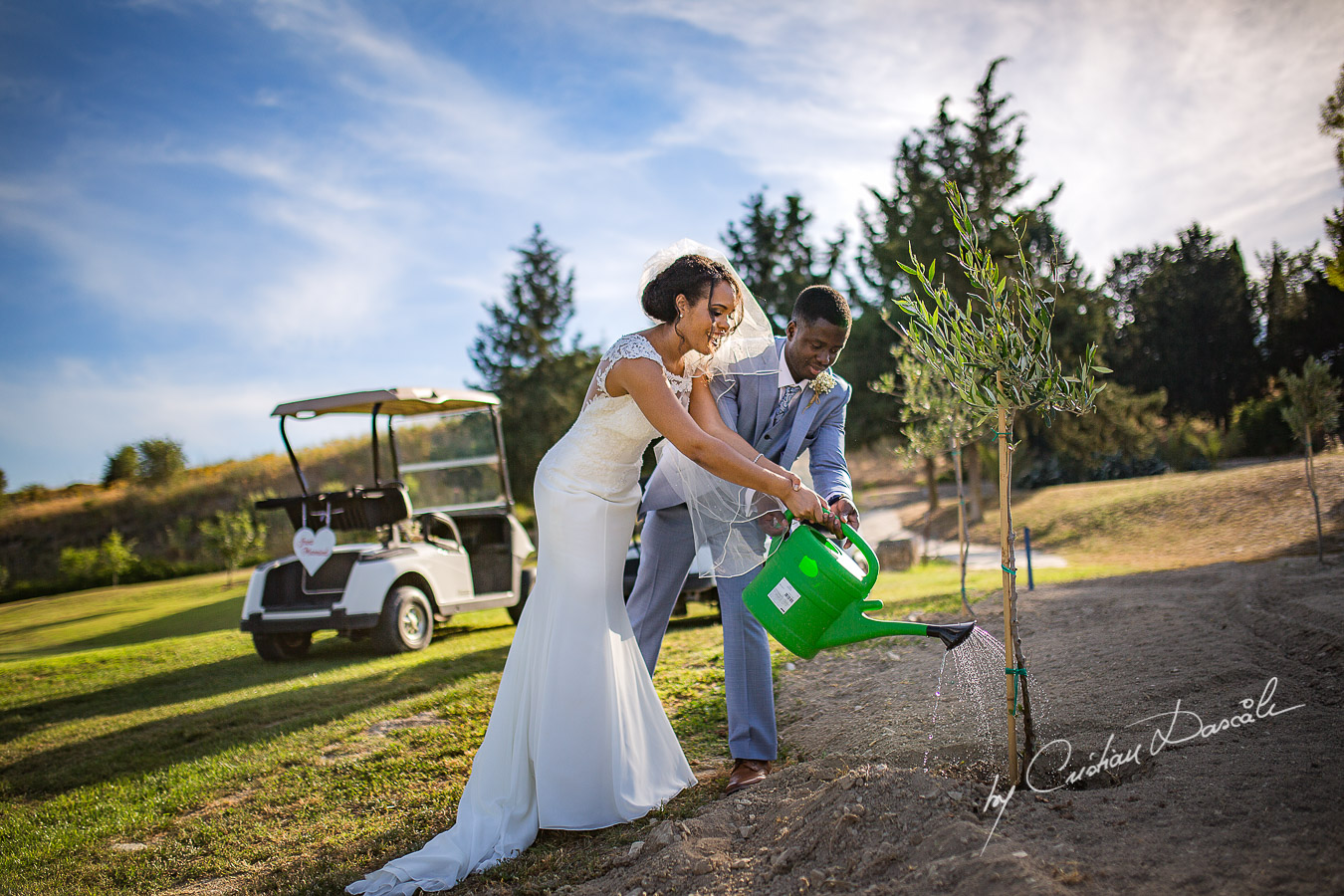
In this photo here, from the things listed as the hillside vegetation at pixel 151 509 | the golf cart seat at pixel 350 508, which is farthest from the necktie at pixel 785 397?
the hillside vegetation at pixel 151 509

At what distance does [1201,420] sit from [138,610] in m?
39.0

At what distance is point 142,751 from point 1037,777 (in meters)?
5.13

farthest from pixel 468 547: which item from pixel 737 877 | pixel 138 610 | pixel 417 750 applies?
pixel 138 610

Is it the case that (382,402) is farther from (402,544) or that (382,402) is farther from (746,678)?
(746,678)

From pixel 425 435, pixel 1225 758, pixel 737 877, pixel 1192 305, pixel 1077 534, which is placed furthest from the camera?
pixel 1192 305

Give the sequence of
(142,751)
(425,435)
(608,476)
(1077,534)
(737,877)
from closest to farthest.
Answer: (737,877) → (608,476) → (142,751) → (425,435) → (1077,534)

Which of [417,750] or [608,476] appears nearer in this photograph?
[608,476]

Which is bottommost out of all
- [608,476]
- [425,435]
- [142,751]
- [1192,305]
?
[142,751]

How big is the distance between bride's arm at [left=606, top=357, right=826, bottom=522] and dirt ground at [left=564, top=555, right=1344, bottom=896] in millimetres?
941

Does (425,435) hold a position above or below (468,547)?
above

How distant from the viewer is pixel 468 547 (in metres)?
9.16

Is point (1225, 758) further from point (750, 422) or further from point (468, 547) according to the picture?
point (468, 547)

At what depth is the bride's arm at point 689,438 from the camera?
253 cm

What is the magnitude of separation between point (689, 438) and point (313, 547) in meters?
5.62
